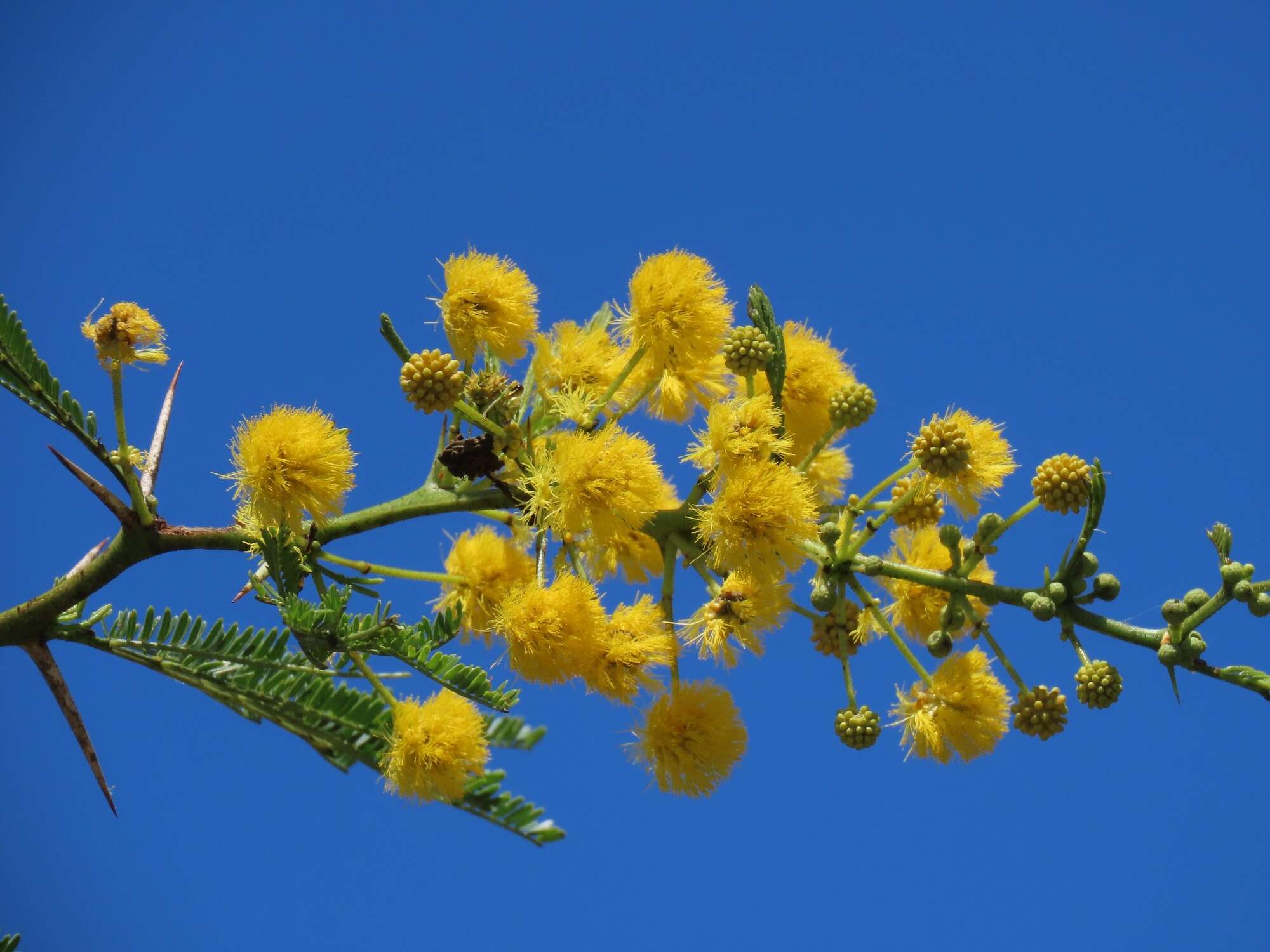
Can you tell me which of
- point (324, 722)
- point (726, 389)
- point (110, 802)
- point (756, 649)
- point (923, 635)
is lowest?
point (110, 802)

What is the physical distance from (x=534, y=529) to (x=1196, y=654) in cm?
199

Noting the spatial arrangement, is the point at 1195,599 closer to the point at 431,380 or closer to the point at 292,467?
the point at 431,380

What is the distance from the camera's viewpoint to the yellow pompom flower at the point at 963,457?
3.94m

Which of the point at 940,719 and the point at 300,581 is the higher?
the point at 940,719

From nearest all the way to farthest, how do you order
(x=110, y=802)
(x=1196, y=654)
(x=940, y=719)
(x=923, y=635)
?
(x=1196, y=654) < (x=110, y=802) < (x=940, y=719) < (x=923, y=635)

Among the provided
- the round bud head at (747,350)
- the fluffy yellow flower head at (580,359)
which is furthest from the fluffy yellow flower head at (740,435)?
the fluffy yellow flower head at (580,359)

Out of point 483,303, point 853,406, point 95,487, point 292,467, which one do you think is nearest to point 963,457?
point 853,406

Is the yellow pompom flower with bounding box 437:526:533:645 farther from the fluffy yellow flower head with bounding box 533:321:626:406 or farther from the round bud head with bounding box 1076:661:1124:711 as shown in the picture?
the round bud head with bounding box 1076:661:1124:711

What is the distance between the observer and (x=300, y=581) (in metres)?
3.81

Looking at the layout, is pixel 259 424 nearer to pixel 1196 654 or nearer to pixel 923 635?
pixel 923 635

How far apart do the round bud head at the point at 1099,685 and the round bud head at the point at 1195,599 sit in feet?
1.16

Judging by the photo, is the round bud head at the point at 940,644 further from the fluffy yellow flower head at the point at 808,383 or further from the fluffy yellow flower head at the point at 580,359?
the fluffy yellow flower head at the point at 580,359

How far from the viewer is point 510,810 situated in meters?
4.19

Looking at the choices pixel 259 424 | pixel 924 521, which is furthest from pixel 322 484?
pixel 924 521
